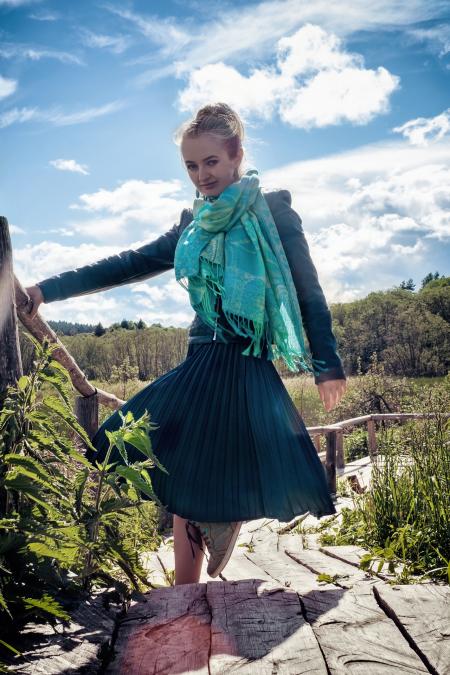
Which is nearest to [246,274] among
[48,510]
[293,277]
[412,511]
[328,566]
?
[293,277]

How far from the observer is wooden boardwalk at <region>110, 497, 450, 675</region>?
1.20 metres

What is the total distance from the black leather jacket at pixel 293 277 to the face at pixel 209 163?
18 cm

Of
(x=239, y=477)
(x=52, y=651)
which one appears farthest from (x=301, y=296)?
(x=52, y=651)

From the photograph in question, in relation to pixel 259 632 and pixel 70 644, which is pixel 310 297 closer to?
pixel 259 632

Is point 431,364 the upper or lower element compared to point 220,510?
lower

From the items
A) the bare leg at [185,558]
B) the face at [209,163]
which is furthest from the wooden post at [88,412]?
the face at [209,163]

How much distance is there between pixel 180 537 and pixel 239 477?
0.37 metres

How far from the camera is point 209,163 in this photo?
232 cm

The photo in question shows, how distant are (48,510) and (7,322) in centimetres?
49

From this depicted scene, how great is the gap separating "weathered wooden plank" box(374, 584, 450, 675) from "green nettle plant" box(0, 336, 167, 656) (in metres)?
0.61

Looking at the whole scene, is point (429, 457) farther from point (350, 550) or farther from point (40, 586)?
point (40, 586)

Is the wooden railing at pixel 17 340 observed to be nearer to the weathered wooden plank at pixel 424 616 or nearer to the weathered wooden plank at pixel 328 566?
the weathered wooden plank at pixel 424 616

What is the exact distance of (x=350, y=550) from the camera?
3.02 metres

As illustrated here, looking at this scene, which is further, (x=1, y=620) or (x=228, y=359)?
(x=228, y=359)
